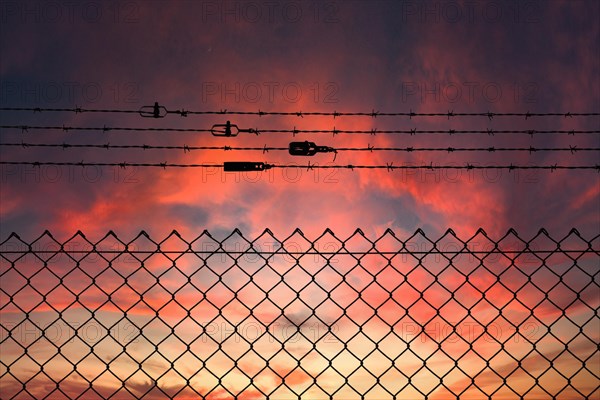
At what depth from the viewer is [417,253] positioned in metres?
4.86

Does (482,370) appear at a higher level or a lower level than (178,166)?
higher

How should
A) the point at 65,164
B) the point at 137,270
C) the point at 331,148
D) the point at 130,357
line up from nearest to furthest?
the point at 130,357, the point at 137,270, the point at 65,164, the point at 331,148

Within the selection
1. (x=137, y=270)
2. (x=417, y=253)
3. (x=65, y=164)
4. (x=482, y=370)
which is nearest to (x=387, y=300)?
(x=417, y=253)

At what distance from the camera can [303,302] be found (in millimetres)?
4652

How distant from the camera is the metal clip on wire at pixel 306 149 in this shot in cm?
866

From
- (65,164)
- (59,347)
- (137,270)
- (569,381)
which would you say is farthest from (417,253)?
(65,164)

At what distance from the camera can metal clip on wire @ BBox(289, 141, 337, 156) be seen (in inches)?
341

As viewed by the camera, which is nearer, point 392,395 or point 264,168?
point 392,395

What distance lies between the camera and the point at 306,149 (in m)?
8.66

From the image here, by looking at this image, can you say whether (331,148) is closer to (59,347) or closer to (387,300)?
(387,300)

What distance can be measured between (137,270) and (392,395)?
1.91m

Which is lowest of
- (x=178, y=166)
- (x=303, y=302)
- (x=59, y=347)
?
(x=178, y=166)

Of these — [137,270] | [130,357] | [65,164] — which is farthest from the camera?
[65,164]

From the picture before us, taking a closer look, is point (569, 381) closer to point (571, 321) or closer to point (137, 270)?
point (571, 321)
